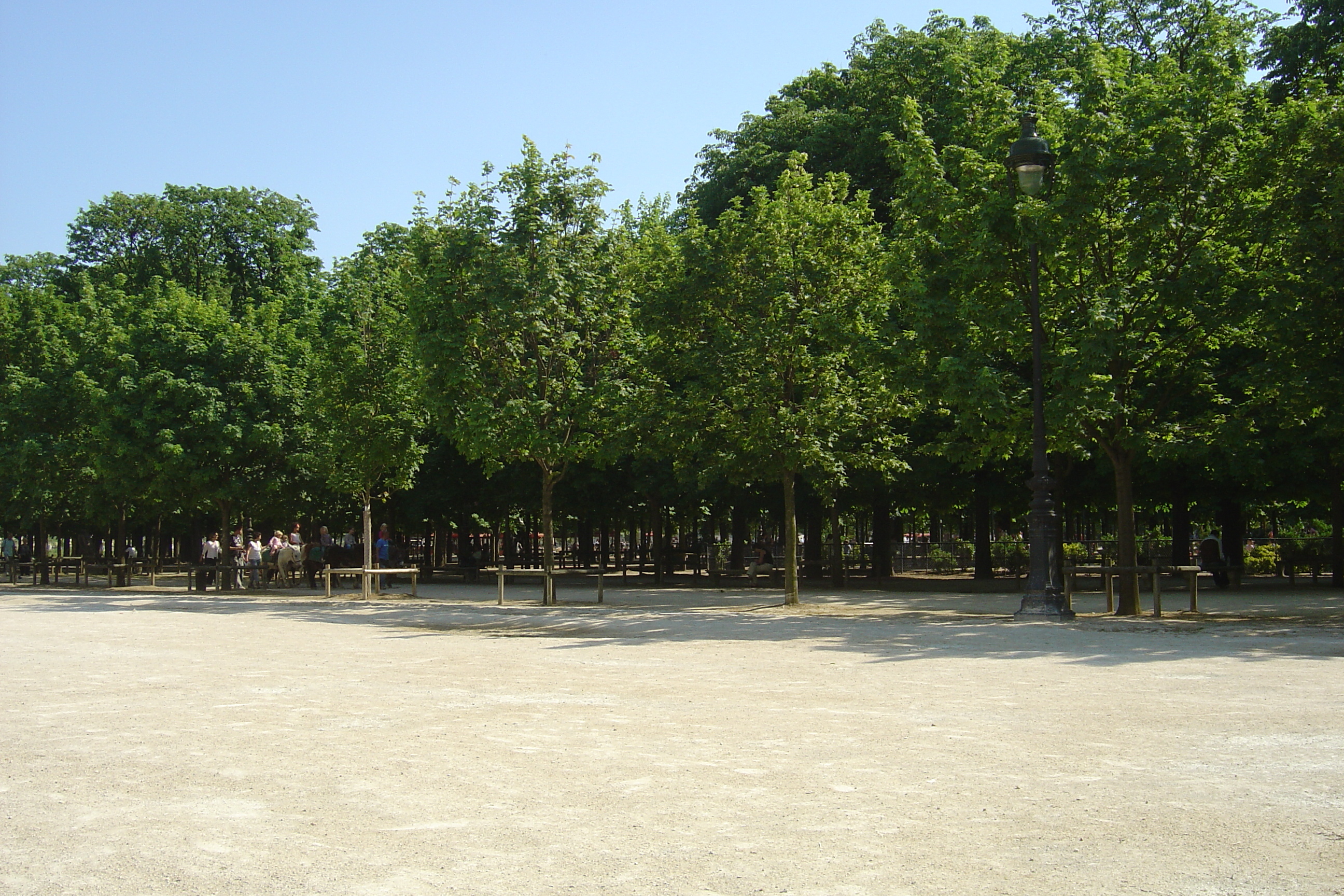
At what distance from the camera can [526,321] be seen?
24.6 m

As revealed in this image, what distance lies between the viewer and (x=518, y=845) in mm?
5688

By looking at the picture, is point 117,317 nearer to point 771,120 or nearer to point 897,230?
point 771,120

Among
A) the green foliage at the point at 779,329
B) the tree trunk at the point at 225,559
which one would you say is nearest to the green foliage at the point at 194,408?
the tree trunk at the point at 225,559

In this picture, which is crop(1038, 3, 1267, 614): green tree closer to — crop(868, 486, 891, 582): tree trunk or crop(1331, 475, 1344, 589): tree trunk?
crop(1331, 475, 1344, 589): tree trunk

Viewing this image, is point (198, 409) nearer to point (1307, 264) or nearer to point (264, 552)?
point (264, 552)

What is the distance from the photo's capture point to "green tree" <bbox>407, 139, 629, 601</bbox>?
24.8m

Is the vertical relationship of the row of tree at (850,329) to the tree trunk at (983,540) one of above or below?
above

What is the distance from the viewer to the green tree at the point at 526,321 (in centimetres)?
2475

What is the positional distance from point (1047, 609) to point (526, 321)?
11.8 m

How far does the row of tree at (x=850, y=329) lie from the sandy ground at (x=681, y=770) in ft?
22.7

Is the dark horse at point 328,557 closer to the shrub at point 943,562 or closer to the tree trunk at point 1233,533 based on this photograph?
the shrub at point 943,562

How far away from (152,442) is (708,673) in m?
25.3

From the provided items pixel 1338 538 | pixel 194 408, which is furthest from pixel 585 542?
pixel 1338 538

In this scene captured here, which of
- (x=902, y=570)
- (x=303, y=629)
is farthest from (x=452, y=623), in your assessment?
(x=902, y=570)
